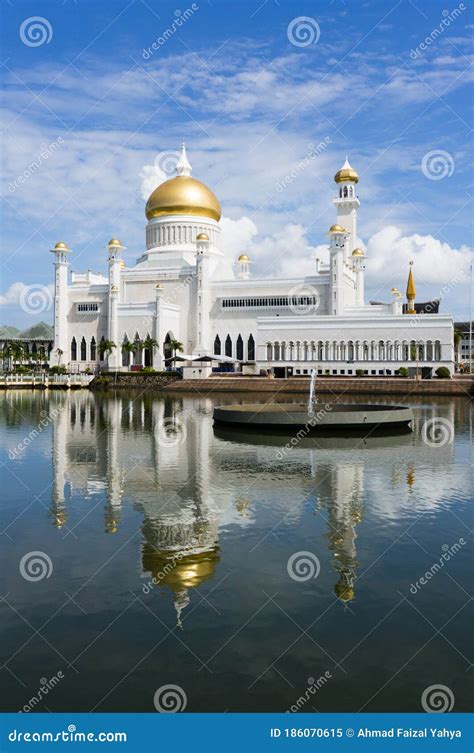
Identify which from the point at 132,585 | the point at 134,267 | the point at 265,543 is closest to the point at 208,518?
the point at 265,543

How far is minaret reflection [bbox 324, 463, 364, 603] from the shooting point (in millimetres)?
7477

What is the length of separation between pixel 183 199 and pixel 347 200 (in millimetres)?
16299

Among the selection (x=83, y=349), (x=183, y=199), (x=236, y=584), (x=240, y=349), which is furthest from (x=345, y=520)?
(x=83, y=349)

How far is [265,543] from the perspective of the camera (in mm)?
8773

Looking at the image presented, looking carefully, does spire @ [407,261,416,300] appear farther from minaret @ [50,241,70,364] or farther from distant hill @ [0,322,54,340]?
A: distant hill @ [0,322,54,340]

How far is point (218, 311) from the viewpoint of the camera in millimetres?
62875

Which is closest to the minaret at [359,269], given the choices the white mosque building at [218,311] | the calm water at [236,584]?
the white mosque building at [218,311]

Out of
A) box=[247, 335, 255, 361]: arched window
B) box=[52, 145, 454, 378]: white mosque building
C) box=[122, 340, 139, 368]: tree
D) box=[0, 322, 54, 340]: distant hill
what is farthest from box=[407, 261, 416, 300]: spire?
box=[0, 322, 54, 340]: distant hill

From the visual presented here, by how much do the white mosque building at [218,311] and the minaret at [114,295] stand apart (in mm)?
101

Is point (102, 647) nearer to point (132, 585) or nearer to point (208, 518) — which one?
point (132, 585)

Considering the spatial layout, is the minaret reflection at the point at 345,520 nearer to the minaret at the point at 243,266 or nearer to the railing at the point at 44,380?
the railing at the point at 44,380

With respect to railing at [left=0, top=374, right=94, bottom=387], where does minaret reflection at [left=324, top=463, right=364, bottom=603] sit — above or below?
below

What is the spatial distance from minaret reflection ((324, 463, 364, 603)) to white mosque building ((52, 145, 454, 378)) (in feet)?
132

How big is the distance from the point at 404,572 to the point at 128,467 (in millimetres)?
8040
